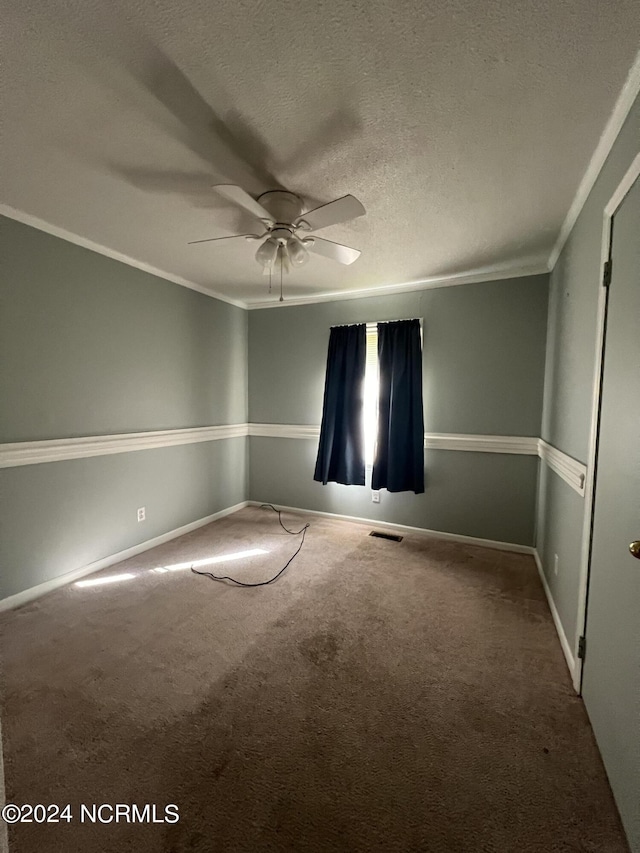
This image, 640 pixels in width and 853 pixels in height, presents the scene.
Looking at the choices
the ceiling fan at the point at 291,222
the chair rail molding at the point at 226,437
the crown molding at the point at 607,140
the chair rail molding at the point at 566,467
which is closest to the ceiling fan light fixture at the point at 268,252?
the ceiling fan at the point at 291,222

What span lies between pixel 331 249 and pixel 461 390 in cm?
183

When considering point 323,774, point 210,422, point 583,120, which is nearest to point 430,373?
point 583,120

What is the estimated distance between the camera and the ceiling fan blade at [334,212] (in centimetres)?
153

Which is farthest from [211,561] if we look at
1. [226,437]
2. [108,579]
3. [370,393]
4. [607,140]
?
[607,140]

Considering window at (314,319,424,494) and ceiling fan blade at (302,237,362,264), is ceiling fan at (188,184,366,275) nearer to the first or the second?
ceiling fan blade at (302,237,362,264)

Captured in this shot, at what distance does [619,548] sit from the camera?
120cm

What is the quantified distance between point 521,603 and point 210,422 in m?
3.09

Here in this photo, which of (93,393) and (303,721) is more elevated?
(93,393)

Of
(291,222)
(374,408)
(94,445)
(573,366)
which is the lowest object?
(94,445)

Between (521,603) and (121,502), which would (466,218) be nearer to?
(521,603)

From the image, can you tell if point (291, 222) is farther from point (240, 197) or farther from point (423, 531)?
point (423, 531)

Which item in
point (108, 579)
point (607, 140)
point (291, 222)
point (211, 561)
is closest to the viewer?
point (607, 140)

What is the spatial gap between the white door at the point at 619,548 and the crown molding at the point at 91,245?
3.06 metres

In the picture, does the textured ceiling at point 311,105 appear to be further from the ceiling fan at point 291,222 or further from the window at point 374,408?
the window at point 374,408
